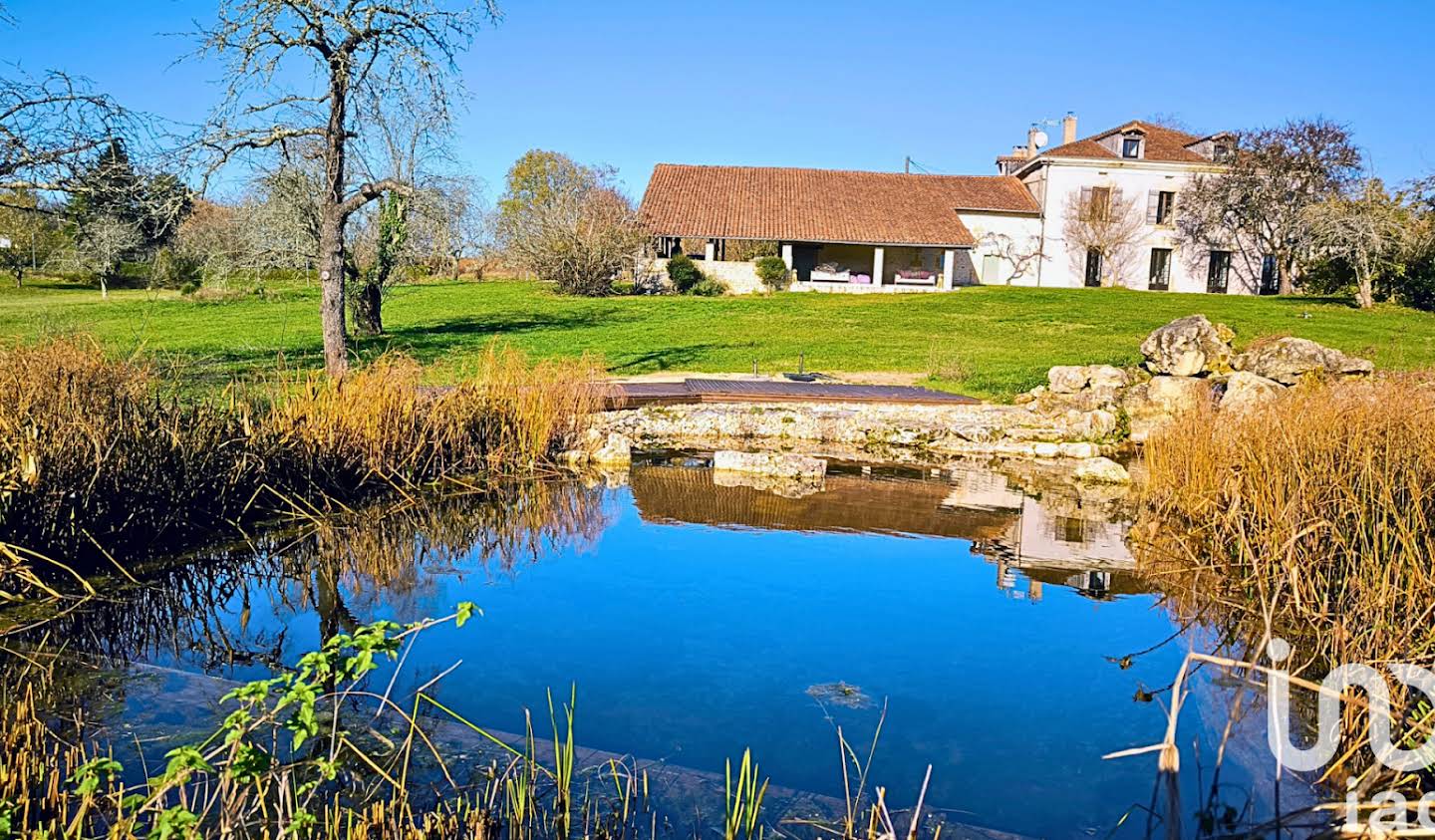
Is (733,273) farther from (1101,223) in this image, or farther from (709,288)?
(1101,223)

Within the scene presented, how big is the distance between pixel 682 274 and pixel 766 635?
28.9 meters

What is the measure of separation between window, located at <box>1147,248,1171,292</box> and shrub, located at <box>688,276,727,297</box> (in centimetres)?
1801

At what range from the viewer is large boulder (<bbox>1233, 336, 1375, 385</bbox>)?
1120 cm

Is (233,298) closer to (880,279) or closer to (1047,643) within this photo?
(880,279)

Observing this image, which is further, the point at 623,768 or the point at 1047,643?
the point at 1047,643

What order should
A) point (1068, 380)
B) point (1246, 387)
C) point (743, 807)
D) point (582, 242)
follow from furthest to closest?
point (582, 242)
point (1068, 380)
point (1246, 387)
point (743, 807)

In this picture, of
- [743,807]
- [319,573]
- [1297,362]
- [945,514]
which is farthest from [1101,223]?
[743,807]

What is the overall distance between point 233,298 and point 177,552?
26.9m

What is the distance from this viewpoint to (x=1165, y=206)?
133ft

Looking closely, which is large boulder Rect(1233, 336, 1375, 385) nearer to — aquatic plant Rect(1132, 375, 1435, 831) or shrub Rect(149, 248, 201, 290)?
aquatic plant Rect(1132, 375, 1435, 831)

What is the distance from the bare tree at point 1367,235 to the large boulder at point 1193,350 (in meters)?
20.4

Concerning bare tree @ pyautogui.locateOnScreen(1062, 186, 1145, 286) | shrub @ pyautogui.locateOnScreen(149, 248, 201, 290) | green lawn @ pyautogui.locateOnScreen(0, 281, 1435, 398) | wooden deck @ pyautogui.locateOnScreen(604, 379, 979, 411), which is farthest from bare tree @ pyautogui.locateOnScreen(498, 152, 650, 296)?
wooden deck @ pyautogui.locateOnScreen(604, 379, 979, 411)

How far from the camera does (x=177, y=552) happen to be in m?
6.48

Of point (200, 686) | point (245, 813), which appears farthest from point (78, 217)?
point (245, 813)
